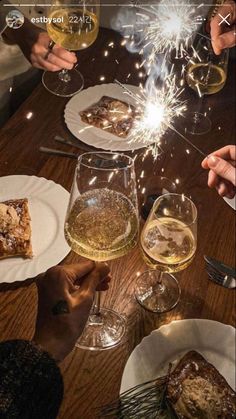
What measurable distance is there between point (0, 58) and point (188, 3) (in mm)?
802

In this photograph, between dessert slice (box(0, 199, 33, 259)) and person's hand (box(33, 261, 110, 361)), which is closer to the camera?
person's hand (box(33, 261, 110, 361))

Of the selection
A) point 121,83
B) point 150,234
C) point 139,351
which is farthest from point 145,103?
point 139,351

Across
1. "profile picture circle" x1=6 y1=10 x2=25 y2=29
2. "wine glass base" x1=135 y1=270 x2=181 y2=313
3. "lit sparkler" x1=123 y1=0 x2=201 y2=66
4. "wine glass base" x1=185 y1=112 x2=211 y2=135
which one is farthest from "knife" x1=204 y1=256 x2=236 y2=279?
"profile picture circle" x1=6 y1=10 x2=25 y2=29

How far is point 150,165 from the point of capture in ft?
4.84

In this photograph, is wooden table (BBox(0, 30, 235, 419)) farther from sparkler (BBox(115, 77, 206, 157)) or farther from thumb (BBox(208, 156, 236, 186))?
thumb (BBox(208, 156, 236, 186))

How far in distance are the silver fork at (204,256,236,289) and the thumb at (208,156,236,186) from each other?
0.69 ft

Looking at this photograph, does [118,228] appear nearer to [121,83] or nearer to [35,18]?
[121,83]

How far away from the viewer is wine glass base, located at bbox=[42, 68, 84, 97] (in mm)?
1690

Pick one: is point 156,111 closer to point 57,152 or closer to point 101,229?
point 57,152

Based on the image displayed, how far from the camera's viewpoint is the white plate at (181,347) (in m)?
1.03

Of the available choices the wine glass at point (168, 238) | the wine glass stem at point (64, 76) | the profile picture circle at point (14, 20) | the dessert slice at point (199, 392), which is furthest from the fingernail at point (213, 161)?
the profile picture circle at point (14, 20)

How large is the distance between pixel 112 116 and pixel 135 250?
52cm

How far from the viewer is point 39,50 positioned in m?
1.65

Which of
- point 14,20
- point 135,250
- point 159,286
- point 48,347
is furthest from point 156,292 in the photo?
point 14,20
